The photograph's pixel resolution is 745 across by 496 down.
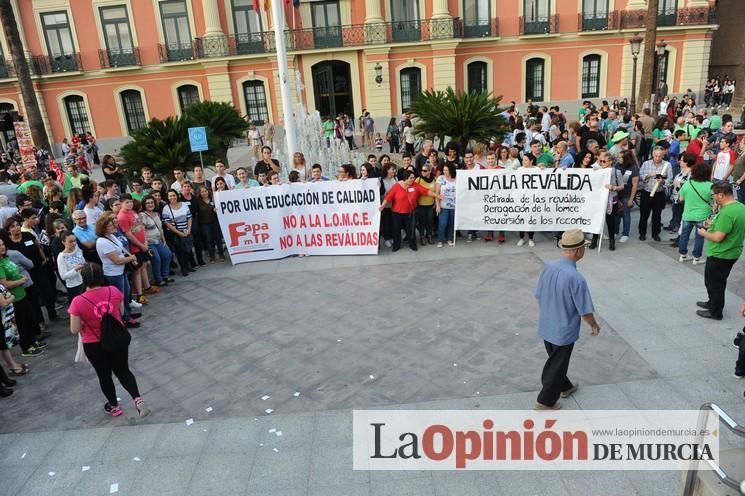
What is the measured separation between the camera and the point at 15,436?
17.3ft

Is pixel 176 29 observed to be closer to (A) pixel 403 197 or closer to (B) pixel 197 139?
(B) pixel 197 139

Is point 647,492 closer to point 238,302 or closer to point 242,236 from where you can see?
point 238,302

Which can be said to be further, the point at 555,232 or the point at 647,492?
the point at 555,232

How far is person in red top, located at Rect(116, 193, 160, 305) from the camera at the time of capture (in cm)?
812

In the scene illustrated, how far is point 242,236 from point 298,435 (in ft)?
17.7

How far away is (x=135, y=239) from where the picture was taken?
8.15 m

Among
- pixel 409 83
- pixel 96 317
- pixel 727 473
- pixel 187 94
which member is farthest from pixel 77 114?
pixel 727 473

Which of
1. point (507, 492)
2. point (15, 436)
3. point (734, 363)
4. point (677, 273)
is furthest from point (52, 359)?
point (677, 273)

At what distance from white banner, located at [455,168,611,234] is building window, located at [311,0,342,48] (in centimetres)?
2043

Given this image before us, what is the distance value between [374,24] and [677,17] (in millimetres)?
15590

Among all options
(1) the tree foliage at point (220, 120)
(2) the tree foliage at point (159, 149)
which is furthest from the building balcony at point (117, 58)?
(2) the tree foliage at point (159, 149)

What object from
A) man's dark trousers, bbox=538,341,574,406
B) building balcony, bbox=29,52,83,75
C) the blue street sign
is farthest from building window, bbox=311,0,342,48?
man's dark trousers, bbox=538,341,574,406

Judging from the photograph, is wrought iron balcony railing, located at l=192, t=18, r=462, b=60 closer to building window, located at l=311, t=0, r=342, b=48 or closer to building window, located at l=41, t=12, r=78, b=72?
building window, located at l=311, t=0, r=342, b=48

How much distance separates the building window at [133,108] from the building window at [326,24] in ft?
33.2
